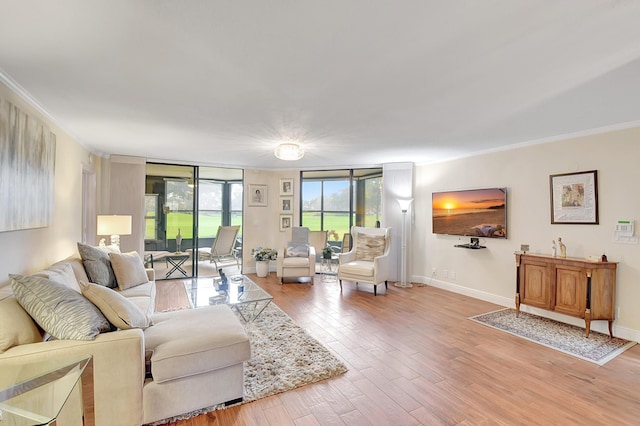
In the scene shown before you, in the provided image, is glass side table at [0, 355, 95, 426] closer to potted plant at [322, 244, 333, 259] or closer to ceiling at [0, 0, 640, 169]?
ceiling at [0, 0, 640, 169]

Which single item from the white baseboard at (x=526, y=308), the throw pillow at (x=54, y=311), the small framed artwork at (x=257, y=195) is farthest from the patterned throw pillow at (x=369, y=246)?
the throw pillow at (x=54, y=311)

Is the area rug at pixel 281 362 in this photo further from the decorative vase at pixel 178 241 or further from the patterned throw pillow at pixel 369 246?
the decorative vase at pixel 178 241

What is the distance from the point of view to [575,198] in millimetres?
3576

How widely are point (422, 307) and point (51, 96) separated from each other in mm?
4781

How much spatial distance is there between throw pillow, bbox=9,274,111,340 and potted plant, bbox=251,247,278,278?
430cm

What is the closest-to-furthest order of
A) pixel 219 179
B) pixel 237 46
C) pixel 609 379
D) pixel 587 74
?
pixel 237 46 → pixel 587 74 → pixel 609 379 → pixel 219 179

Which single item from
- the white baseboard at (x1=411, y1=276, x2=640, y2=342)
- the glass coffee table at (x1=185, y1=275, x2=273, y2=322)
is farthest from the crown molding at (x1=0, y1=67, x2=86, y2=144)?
the white baseboard at (x1=411, y1=276, x2=640, y2=342)

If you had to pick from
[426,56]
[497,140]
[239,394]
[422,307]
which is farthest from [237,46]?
[422,307]

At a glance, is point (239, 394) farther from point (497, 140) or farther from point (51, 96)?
point (497, 140)

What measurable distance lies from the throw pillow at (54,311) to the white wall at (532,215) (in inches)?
189

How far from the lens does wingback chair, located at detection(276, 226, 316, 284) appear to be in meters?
5.51

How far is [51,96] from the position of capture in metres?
2.52

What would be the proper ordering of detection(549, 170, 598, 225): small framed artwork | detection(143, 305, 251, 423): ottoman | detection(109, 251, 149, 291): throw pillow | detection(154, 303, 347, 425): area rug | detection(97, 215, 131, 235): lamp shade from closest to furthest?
1. detection(143, 305, 251, 423): ottoman
2. detection(154, 303, 347, 425): area rug
3. detection(109, 251, 149, 291): throw pillow
4. detection(549, 170, 598, 225): small framed artwork
5. detection(97, 215, 131, 235): lamp shade

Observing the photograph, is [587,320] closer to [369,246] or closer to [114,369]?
[369,246]
